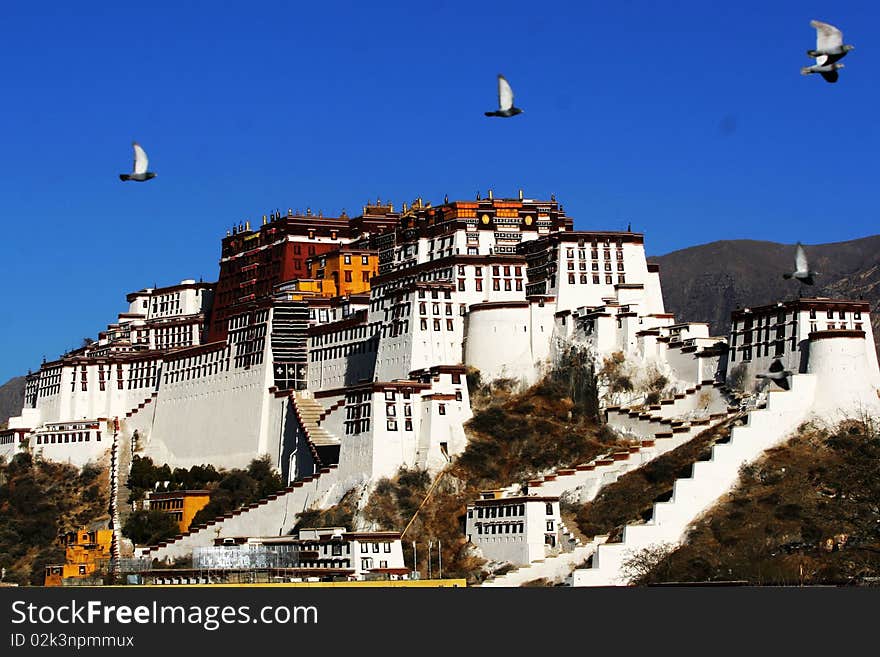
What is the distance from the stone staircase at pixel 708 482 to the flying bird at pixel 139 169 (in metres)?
41.5

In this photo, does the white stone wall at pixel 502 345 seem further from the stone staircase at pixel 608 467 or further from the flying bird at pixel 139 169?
the flying bird at pixel 139 169

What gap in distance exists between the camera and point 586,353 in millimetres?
129250

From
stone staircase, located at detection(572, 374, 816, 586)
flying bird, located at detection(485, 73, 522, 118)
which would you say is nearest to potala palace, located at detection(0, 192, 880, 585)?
stone staircase, located at detection(572, 374, 816, 586)

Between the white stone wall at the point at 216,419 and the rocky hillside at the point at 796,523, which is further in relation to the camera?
the white stone wall at the point at 216,419

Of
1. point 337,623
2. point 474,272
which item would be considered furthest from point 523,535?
point 337,623

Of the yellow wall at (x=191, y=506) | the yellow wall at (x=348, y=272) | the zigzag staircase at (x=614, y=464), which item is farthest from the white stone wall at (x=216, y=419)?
the zigzag staircase at (x=614, y=464)

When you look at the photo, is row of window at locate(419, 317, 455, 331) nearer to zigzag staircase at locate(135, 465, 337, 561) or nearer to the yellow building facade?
zigzag staircase at locate(135, 465, 337, 561)

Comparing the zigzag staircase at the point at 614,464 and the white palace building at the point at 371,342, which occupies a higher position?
the white palace building at the point at 371,342

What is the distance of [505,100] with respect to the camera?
72.2m

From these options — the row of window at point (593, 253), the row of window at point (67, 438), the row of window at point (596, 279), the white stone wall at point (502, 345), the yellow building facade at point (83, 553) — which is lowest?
the yellow building facade at point (83, 553)

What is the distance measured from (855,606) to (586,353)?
52.6 metres

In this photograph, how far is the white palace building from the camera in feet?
406

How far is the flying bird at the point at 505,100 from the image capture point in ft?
233

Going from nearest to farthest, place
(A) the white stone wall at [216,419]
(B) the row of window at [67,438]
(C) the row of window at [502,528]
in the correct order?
(C) the row of window at [502,528], (A) the white stone wall at [216,419], (B) the row of window at [67,438]
